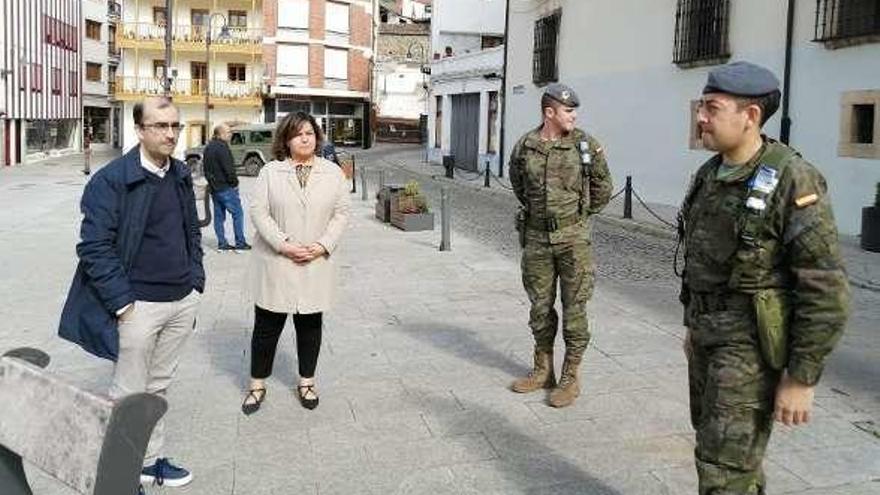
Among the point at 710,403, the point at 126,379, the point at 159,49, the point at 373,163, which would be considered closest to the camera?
the point at 710,403

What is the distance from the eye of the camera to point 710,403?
2.90m

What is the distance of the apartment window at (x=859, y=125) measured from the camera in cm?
1322

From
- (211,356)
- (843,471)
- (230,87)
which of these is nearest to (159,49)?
(230,87)

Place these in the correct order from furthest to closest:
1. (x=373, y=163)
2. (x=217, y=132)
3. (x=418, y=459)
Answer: (x=373, y=163) < (x=217, y=132) < (x=418, y=459)

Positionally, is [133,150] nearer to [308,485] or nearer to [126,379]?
[126,379]

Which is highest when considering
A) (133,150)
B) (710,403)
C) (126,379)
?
(133,150)

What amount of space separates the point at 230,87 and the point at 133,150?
43.6 metres

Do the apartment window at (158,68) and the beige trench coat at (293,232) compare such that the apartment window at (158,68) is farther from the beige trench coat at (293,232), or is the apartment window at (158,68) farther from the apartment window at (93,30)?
the beige trench coat at (293,232)

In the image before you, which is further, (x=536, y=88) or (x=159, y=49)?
(x=159, y=49)

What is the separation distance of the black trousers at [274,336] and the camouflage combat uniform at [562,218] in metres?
1.31

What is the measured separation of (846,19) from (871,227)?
3.58 metres

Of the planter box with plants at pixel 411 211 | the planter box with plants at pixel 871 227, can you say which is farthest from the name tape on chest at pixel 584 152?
the planter box with plants at pixel 411 211

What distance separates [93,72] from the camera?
51.7 m

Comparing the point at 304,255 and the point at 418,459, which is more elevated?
the point at 304,255
